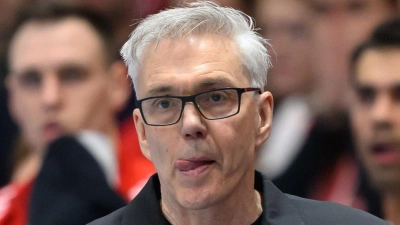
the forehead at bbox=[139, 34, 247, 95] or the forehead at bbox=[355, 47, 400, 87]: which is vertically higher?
the forehead at bbox=[139, 34, 247, 95]

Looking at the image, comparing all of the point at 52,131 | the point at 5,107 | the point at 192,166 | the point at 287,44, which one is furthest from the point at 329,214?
the point at 5,107

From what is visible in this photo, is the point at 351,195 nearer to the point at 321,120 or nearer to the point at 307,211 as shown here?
the point at 321,120

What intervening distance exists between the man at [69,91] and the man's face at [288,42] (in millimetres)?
929

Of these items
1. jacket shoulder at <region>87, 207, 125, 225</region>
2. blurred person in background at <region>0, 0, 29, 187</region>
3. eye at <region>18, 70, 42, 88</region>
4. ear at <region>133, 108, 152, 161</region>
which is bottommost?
blurred person in background at <region>0, 0, 29, 187</region>

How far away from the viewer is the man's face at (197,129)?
9.04 feet

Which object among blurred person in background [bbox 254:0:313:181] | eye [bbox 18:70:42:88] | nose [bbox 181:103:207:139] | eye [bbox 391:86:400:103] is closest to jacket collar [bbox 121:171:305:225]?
nose [bbox 181:103:207:139]

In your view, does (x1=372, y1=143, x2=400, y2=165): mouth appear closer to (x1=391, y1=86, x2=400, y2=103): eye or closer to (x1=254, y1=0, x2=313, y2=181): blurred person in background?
(x1=391, y1=86, x2=400, y2=103): eye

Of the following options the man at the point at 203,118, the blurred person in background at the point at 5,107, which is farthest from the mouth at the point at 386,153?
the blurred person in background at the point at 5,107

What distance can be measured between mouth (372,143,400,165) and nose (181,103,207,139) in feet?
6.01

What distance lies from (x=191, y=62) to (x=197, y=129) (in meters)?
0.19

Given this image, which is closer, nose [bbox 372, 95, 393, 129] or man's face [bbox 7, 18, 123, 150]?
nose [bbox 372, 95, 393, 129]

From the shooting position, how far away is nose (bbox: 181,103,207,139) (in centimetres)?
273

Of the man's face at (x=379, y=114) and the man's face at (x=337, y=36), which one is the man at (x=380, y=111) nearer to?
the man's face at (x=379, y=114)

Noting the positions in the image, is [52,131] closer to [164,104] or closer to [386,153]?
[386,153]
